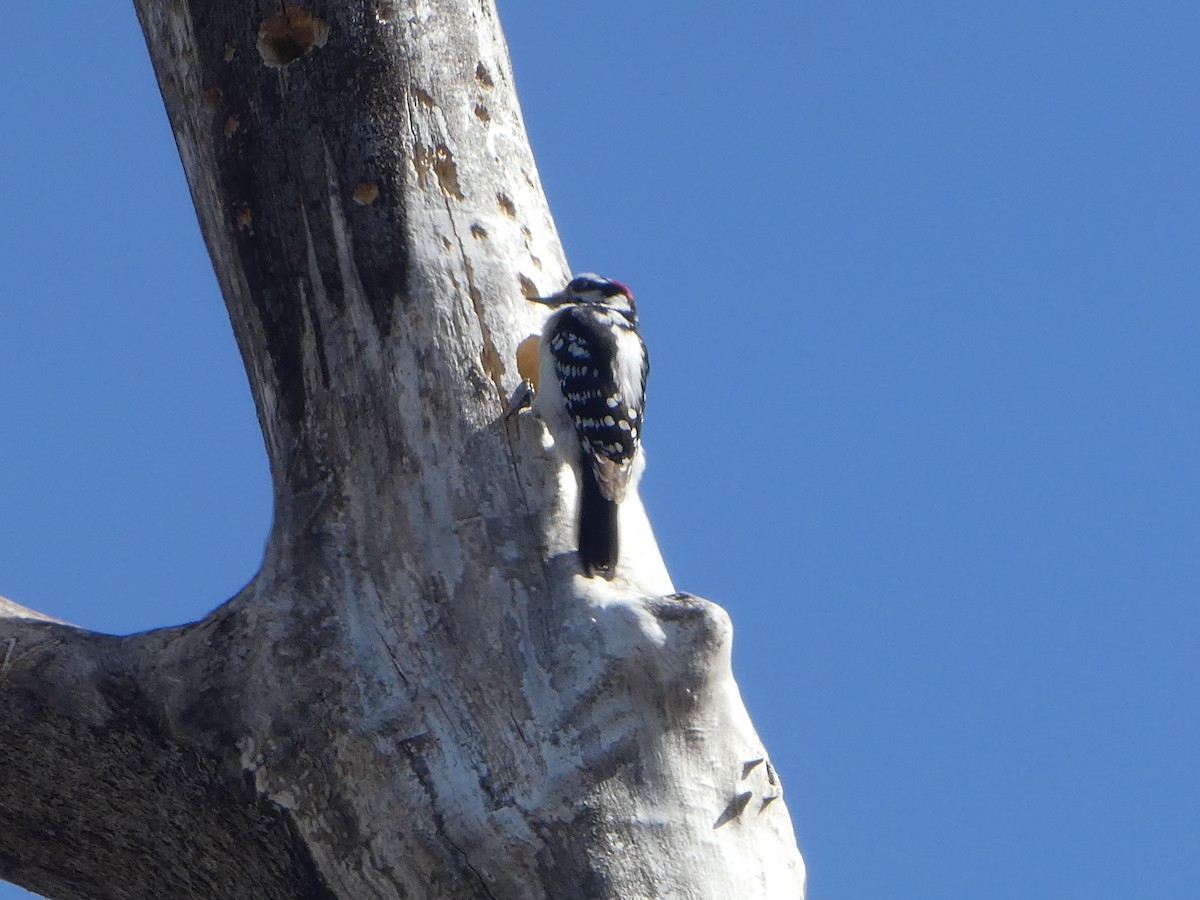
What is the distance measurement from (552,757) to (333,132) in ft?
5.35

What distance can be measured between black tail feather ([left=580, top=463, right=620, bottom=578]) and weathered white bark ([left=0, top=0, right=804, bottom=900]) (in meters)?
0.04

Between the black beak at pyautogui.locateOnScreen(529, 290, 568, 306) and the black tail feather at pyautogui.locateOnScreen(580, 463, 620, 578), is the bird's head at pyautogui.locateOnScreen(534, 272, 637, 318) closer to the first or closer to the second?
the black beak at pyautogui.locateOnScreen(529, 290, 568, 306)

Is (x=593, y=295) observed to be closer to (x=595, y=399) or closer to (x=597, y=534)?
(x=595, y=399)

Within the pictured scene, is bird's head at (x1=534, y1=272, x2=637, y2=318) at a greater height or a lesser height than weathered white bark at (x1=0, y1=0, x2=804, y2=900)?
greater

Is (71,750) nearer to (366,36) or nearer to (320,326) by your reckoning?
(320,326)

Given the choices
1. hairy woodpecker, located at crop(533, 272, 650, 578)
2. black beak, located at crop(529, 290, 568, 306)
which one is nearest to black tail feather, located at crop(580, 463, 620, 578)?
hairy woodpecker, located at crop(533, 272, 650, 578)

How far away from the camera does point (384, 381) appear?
12.2 ft

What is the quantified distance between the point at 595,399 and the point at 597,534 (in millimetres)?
690

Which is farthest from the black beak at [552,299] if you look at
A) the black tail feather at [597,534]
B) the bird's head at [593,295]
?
the black tail feather at [597,534]

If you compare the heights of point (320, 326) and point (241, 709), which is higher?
point (320, 326)

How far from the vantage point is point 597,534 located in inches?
137

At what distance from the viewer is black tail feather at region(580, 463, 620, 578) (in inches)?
135

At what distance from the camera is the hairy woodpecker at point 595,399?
3.54m

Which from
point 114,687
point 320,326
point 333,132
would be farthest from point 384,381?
point 114,687
